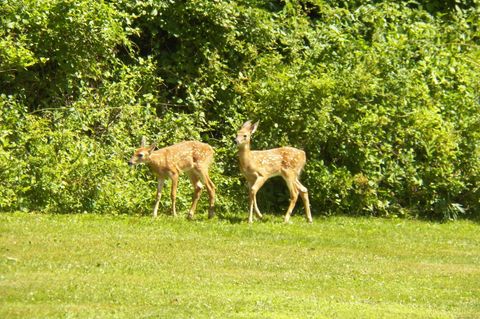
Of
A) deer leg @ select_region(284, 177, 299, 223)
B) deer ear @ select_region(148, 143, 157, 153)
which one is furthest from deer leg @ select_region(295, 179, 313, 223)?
deer ear @ select_region(148, 143, 157, 153)

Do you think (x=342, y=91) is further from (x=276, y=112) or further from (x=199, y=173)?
(x=199, y=173)

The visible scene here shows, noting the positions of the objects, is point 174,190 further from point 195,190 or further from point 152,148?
point 152,148

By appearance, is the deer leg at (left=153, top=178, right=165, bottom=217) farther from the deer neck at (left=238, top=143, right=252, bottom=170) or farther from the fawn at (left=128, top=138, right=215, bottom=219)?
the deer neck at (left=238, top=143, right=252, bottom=170)

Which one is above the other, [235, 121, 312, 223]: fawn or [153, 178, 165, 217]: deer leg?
[235, 121, 312, 223]: fawn

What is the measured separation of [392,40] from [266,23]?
228cm

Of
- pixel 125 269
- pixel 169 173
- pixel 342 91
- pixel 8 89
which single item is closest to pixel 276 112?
pixel 342 91

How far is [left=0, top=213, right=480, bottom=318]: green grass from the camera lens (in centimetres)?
1195

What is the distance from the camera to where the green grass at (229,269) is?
11.9 meters

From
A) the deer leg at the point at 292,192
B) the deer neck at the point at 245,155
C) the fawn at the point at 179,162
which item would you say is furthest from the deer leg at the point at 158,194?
the deer leg at the point at 292,192

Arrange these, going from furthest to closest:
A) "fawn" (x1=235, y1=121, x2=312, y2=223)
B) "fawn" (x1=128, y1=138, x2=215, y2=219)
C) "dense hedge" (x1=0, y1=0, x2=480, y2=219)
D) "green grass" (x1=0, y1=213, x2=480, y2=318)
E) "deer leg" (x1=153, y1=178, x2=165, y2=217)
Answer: "fawn" (x1=235, y1=121, x2=312, y2=223), "dense hedge" (x1=0, y1=0, x2=480, y2=219), "fawn" (x1=128, y1=138, x2=215, y2=219), "deer leg" (x1=153, y1=178, x2=165, y2=217), "green grass" (x1=0, y1=213, x2=480, y2=318)

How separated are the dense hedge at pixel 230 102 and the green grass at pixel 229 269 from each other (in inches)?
45.4

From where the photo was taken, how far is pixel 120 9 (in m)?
20.6

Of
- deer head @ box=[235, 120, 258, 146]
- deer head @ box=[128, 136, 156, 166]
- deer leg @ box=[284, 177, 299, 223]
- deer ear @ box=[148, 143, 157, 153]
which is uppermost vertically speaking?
deer head @ box=[235, 120, 258, 146]

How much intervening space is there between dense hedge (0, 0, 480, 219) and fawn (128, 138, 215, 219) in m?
0.47
